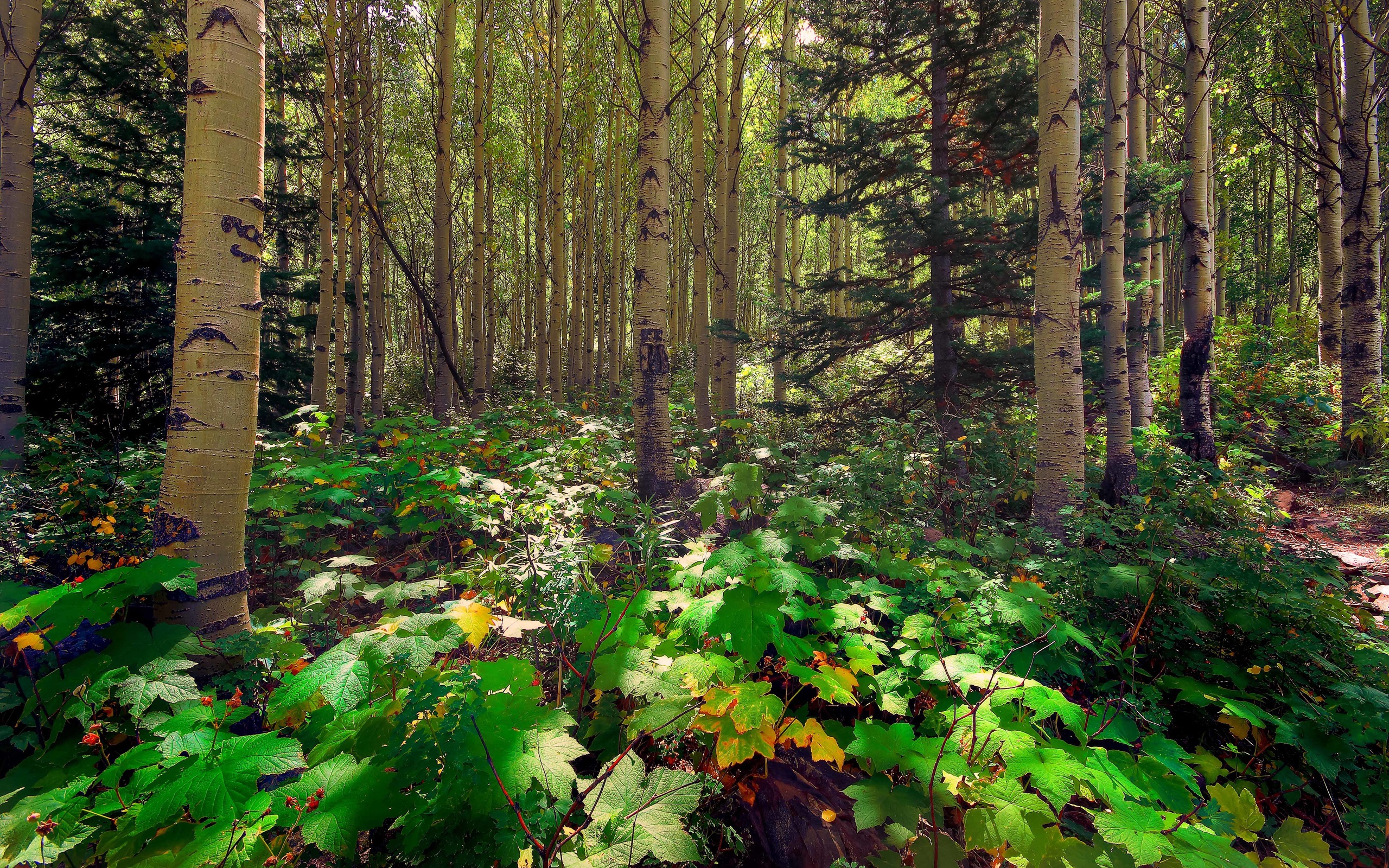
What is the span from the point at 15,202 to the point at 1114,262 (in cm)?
1157

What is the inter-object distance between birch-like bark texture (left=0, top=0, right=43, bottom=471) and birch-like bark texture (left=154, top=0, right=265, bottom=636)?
5.92m

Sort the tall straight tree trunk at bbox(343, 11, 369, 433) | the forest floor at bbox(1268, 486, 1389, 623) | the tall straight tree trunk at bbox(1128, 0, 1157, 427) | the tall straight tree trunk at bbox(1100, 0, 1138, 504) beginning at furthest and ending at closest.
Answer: the tall straight tree trunk at bbox(343, 11, 369, 433) → the tall straight tree trunk at bbox(1128, 0, 1157, 427) → the tall straight tree trunk at bbox(1100, 0, 1138, 504) → the forest floor at bbox(1268, 486, 1389, 623)

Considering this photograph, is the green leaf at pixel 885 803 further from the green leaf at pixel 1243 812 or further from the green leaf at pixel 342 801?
the green leaf at pixel 342 801

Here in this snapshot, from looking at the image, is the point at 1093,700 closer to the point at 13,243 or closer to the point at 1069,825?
the point at 1069,825

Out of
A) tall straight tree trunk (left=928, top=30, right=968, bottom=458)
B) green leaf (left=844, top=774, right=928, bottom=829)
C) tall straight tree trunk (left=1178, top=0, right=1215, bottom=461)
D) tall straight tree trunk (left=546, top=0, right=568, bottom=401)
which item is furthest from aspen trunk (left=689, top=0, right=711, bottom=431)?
green leaf (left=844, top=774, right=928, bottom=829)

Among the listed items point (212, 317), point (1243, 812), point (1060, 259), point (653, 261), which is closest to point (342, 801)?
point (212, 317)

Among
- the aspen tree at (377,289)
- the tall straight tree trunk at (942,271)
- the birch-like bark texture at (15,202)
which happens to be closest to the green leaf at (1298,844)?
→ the tall straight tree trunk at (942,271)

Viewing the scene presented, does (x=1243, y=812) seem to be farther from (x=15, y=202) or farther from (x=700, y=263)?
(x=15, y=202)

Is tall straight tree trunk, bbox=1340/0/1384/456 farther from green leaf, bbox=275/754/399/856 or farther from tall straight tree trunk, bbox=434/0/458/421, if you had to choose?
tall straight tree trunk, bbox=434/0/458/421

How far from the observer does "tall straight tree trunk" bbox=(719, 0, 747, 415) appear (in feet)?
27.8

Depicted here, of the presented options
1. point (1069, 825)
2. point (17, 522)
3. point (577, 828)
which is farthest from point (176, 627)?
point (1069, 825)

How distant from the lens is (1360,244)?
7.26m

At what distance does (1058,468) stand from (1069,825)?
278cm

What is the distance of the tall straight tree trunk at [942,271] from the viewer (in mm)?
6719
